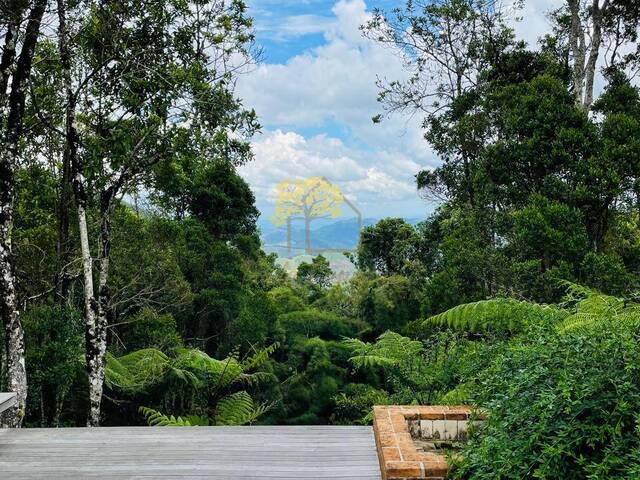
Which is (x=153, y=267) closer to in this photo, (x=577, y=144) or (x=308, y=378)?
(x=308, y=378)

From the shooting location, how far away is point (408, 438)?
314cm

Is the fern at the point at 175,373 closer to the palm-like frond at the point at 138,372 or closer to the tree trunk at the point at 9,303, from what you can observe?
the palm-like frond at the point at 138,372

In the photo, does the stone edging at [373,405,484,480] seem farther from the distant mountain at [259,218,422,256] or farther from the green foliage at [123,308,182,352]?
the distant mountain at [259,218,422,256]

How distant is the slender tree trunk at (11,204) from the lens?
5598 mm

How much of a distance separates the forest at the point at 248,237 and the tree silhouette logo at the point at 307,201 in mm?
19743

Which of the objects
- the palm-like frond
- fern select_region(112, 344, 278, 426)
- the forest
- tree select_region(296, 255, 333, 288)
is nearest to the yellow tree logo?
tree select_region(296, 255, 333, 288)

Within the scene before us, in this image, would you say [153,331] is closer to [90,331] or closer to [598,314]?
[90,331]

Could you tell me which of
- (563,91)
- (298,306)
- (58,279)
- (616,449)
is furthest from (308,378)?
(616,449)

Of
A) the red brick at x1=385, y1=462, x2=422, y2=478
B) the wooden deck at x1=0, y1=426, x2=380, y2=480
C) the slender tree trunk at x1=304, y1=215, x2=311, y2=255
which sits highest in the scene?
the slender tree trunk at x1=304, y1=215, x2=311, y2=255

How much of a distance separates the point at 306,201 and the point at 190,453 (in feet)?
100

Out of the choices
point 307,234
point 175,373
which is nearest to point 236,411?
point 175,373

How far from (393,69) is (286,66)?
5.29m

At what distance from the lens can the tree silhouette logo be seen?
33.4 metres

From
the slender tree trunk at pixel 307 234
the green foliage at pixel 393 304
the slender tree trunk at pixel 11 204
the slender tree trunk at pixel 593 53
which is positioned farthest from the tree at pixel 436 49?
the slender tree trunk at pixel 307 234
